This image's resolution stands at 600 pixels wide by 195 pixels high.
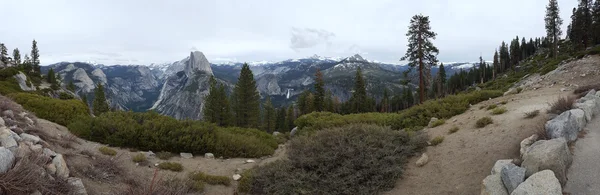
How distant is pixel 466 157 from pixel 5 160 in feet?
32.7

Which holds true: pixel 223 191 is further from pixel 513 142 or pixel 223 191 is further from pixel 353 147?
pixel 513 142

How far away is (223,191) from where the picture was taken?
8805 mm

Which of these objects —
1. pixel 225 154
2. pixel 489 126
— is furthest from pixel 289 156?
pixel 489 126

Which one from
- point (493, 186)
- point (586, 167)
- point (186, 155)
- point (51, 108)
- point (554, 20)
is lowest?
point (186, 155)

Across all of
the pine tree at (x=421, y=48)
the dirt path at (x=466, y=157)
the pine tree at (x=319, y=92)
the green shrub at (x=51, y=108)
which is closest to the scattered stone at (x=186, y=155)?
the green shrub at (x=51, y=108)

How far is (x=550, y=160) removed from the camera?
5371mm

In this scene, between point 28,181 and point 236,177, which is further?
point 236,177

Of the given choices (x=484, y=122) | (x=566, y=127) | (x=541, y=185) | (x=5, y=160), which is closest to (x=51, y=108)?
(x=5, y=160)

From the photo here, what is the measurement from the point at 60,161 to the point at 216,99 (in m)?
36.0

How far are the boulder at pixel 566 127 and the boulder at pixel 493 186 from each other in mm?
2405

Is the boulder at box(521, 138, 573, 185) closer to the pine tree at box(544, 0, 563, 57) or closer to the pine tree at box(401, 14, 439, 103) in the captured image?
the pine tree at box(401, 14, 439, 103)

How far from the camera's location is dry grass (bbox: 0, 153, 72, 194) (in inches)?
157

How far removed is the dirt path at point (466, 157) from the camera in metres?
7.29

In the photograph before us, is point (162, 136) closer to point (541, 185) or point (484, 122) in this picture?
point (541, 185)
